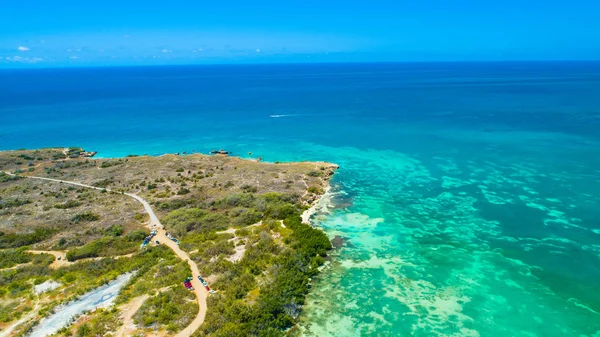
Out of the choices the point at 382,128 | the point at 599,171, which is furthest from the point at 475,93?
the point at 599,171

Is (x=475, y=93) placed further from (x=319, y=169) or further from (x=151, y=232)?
(x=151, y=232)

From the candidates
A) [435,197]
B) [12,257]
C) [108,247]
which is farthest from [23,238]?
[435,197]

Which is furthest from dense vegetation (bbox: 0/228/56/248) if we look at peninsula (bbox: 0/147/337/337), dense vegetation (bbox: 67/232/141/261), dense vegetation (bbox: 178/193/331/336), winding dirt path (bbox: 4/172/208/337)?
dense vegetation (bbox: 178/193/331/336)

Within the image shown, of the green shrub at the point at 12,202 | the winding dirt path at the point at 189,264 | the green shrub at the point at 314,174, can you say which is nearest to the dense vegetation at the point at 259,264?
the winding dirt path at the point at 189,264

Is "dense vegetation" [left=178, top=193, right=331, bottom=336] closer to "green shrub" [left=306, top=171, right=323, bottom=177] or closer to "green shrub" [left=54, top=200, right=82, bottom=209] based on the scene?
"green shrub" [left=306, top=171, right=323, bottom=177]

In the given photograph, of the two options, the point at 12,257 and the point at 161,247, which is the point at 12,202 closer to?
the point at 12,257
